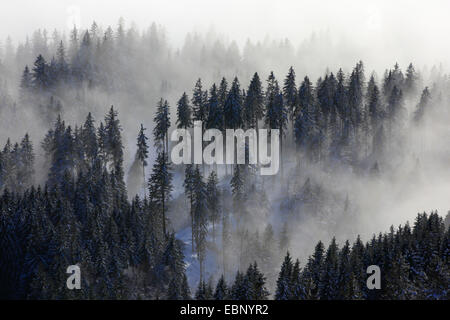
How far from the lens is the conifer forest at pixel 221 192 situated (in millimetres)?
54281

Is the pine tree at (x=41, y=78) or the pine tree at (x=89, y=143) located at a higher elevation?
the pine tree at (x=41, y=78)

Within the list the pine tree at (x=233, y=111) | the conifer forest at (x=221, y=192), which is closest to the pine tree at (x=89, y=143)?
the conifer forest at (x=221, y=192)

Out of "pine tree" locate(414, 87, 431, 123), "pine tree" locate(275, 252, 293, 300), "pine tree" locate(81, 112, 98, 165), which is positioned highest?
"pine tree" locate(414, 87, 431, 123)

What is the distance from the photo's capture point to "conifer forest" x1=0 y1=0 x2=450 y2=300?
5428 cm

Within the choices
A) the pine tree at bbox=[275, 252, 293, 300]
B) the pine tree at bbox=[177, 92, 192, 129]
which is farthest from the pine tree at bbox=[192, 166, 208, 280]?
the pine tree at bbox=[275, 252, 293, 300]

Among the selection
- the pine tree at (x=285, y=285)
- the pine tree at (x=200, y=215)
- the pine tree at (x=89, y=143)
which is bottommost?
the pine tree at (x=285, y=285)

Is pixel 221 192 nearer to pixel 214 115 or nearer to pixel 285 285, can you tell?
pixel 214 115

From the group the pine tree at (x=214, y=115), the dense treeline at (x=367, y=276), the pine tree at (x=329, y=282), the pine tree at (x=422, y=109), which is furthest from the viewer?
the pine tree at (x=422, y=109)

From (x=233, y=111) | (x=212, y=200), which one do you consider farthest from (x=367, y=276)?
(x=233, y=111)

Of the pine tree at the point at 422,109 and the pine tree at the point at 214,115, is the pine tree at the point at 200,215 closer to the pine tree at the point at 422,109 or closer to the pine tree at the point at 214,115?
the pine tree at the point at 214,115

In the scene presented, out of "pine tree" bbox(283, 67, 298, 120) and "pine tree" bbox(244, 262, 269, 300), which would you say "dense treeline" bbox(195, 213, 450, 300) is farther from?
"pine tree" bbox(283, 67, 298, 120)

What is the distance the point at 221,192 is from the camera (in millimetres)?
81375
